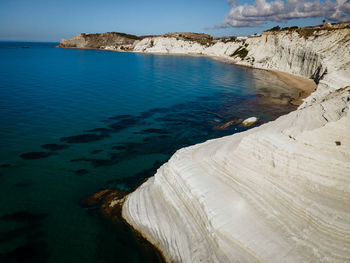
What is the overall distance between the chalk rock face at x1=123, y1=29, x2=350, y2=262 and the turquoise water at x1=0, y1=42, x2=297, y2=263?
88.1 inches

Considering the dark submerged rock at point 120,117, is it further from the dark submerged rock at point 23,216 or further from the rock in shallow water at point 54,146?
the dark submerged rock at point 23,216

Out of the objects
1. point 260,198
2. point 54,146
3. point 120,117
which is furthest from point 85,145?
point 260,198

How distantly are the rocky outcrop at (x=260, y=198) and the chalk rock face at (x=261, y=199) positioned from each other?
33 mm

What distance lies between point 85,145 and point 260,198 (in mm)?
16970

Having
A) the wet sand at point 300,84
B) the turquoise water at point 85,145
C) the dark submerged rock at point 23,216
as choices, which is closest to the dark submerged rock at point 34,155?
the turquoise water at point 85,145

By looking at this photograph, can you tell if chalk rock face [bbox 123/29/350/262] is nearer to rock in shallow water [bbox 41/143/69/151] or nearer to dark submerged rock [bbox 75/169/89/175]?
dark submerged rock [bbox 75/169/89/175]

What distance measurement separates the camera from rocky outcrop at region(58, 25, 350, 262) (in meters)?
7.90

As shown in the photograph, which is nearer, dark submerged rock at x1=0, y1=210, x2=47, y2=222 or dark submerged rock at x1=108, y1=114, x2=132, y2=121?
dark submerged rock at x1=0, y1=210, x2=47, y2=222

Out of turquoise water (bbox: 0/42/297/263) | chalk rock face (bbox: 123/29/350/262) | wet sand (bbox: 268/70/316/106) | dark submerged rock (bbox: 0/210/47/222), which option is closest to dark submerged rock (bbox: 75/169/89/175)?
turquoise water (bbox: 0/42/297/263)

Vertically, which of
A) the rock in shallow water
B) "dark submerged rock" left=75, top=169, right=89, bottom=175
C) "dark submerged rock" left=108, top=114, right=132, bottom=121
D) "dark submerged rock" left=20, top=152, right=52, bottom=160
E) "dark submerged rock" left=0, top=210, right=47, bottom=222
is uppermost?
"dark submerged rock" left=108, top=114, right=132, bottom=121

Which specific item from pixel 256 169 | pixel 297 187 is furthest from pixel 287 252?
pixel 256 169

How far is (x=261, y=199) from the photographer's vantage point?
921 cm

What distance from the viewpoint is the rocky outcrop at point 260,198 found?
7902 mm

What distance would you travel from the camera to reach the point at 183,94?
42750 millimetres
